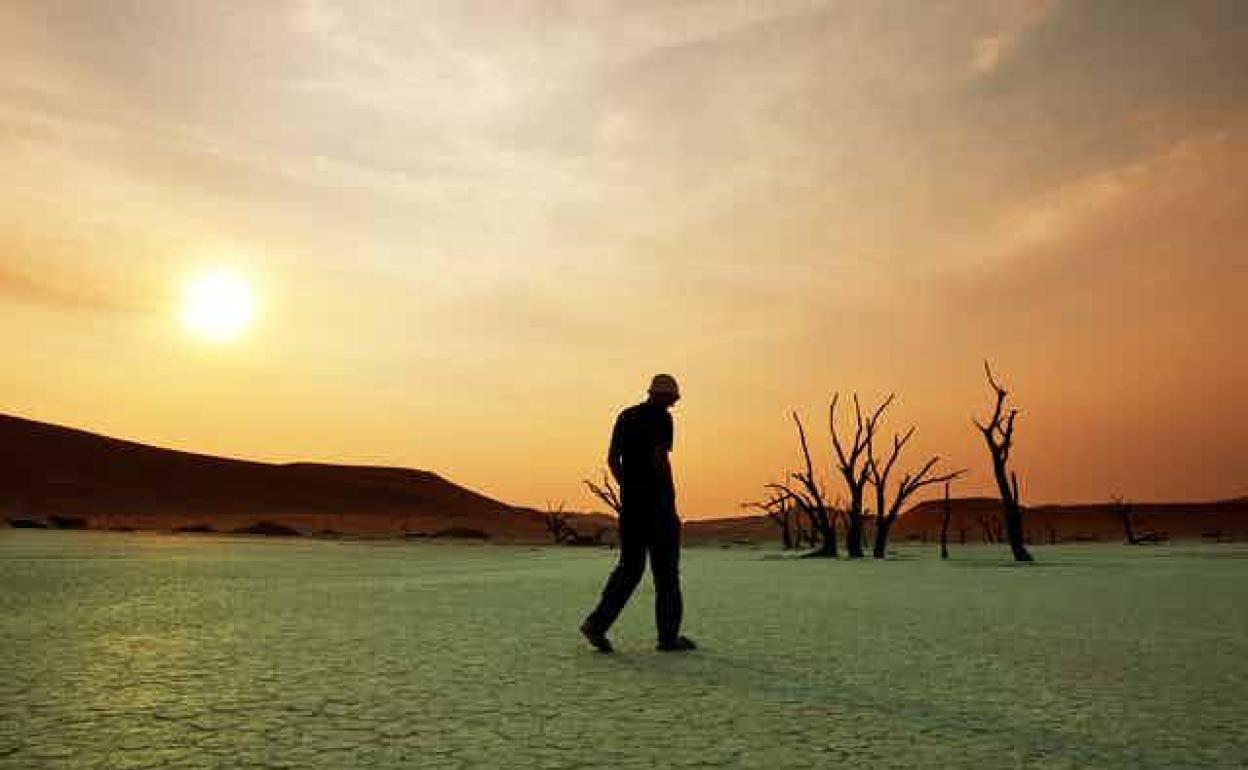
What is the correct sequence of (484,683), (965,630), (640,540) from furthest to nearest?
(965,630), (640,540), (484,683)

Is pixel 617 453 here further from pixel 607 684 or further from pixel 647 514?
pixel 607 684

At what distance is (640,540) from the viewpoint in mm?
8281

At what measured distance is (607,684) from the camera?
6.77 meters

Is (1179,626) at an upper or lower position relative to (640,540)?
lower

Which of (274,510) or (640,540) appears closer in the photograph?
(640,540)

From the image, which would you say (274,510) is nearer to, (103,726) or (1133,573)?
(1133,573)

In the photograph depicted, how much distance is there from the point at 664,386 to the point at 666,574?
1516mm

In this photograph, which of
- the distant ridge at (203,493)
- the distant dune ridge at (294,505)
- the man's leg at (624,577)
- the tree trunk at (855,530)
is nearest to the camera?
the man's leg at (624,577)

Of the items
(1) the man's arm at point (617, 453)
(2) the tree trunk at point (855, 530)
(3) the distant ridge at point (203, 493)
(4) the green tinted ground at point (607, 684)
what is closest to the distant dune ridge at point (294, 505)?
(3) the distant ridge at point (203, 493)

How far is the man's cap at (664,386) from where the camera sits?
338 inches

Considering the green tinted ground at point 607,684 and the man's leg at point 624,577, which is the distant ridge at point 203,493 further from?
the man's leg at point 624,577

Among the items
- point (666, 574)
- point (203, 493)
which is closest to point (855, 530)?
point (666, 574)

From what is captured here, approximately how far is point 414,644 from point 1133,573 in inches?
726

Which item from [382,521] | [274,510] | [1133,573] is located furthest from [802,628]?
[274,510]
